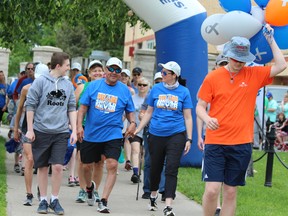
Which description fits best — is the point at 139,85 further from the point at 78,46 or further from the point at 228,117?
the point at 78,46

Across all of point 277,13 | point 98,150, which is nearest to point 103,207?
point 98,150

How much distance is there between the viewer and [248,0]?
376 inches

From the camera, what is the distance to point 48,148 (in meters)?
9.55

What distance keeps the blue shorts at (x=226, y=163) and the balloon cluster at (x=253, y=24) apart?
153 centimetres

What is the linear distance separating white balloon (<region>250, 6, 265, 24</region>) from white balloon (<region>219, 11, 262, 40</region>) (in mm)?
220

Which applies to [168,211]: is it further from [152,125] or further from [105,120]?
[105,120]

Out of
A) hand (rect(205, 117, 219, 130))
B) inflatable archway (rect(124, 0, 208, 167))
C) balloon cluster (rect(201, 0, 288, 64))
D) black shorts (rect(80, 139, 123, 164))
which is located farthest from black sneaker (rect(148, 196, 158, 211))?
inflatable archway (rect(124, 0, 208, 167))

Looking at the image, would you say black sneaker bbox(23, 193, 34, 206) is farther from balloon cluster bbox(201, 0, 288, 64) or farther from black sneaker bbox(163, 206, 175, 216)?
balloon cluster bbox(201, 0, 288, 64)

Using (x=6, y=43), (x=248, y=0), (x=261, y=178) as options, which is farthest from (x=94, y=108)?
(x=6, y=43)

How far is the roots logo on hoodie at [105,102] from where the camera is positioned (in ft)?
33.0

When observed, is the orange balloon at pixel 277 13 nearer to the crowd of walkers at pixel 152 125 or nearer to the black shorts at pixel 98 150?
the crowd of walkers at pixel 152 125

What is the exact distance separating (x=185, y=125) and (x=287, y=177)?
19.0 ft

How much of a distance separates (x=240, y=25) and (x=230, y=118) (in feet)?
4.95

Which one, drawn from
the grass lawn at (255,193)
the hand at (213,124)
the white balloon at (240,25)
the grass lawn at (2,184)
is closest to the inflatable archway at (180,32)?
the grass lawn at (255,193)
